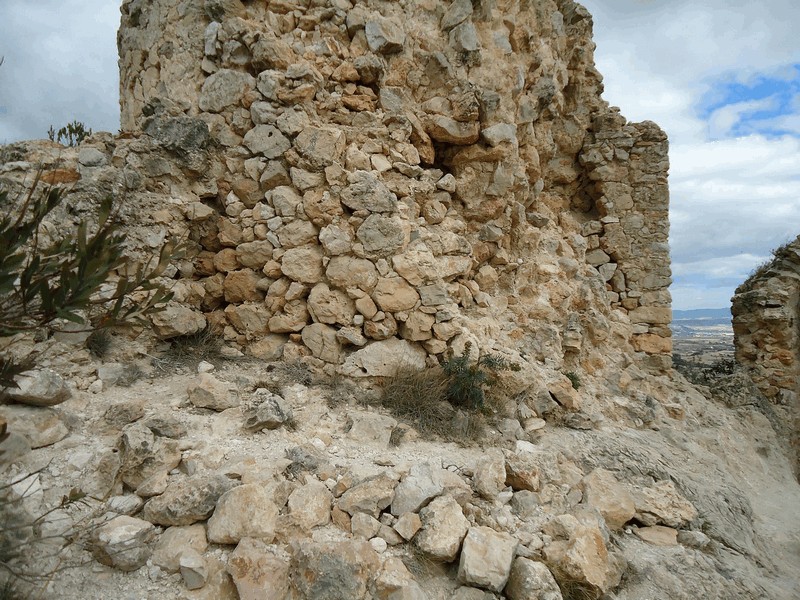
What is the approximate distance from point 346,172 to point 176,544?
3.39 m

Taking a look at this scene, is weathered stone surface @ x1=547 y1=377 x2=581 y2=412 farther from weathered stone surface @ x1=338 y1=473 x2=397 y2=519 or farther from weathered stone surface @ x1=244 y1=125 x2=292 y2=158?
weathered stone surface @ x1=244 y1=125 x2=292 y2=158

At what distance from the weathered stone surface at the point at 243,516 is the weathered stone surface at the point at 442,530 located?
85cm

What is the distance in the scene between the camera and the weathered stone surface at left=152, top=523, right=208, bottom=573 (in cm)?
236

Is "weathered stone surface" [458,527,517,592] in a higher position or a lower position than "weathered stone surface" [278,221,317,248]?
lower

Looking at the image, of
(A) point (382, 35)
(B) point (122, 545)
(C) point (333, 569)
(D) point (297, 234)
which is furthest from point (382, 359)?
(A) point (382, 35)

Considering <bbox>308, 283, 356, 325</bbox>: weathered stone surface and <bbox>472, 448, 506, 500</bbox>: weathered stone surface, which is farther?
<bbox>308, 283, 356, 325</bbox>: weathered stone surface

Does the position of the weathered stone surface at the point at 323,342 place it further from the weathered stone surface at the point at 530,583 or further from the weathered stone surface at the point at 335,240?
the weathered stone surface at the point at 530,583

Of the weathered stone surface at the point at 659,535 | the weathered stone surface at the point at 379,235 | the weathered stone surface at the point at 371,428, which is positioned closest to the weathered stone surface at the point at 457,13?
the weathered stone surface at the point at 379,235

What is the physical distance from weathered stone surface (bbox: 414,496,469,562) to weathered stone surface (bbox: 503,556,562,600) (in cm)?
33

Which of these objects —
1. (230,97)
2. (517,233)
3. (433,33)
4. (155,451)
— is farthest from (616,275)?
(155,451)

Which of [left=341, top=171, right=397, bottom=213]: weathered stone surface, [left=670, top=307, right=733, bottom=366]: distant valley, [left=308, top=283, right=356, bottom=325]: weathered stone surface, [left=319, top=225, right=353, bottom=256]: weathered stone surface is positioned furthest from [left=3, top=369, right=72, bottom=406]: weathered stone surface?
[left=670, top=307, right=733, bottom=366]: distant valley

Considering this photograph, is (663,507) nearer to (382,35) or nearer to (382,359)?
(382,359)

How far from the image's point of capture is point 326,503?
276cm

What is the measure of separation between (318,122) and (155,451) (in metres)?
3.40
